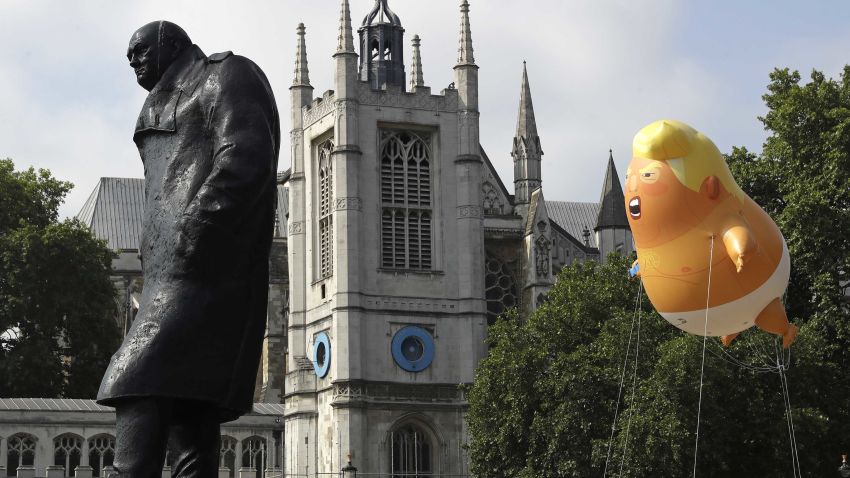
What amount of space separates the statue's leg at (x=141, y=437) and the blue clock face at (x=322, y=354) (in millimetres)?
55281

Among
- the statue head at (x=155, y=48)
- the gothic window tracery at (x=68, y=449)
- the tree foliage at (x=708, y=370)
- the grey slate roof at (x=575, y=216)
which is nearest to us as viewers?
the statue head at (x=155, y=48)

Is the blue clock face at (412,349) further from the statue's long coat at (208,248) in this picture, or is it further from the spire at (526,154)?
the statue's long coat at (208,248)

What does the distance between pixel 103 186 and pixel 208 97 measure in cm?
7329

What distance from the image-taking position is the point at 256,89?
24.8 ft

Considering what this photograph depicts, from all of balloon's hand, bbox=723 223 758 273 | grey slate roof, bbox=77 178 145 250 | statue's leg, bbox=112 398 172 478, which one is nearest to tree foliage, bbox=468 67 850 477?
balloon's hand, bbox=723 223 758 273

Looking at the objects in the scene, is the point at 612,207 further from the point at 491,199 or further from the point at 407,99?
the point at 407,99

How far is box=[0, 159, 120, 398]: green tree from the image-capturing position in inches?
2405

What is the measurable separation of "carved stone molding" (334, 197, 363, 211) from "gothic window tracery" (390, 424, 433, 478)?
8.07m

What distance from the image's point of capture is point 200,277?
23.9 ft

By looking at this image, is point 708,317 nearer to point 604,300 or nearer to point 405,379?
point 604,300

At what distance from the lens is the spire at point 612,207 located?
7081 centimetres

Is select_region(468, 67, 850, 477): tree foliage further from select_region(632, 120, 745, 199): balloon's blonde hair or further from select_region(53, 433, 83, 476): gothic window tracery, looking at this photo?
select_region(53, 433, 83, 476): gothic window tracery

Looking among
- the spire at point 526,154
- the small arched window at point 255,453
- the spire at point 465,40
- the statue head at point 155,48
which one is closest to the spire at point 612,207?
the spire at point 526,154

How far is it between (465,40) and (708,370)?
93.2 feet
